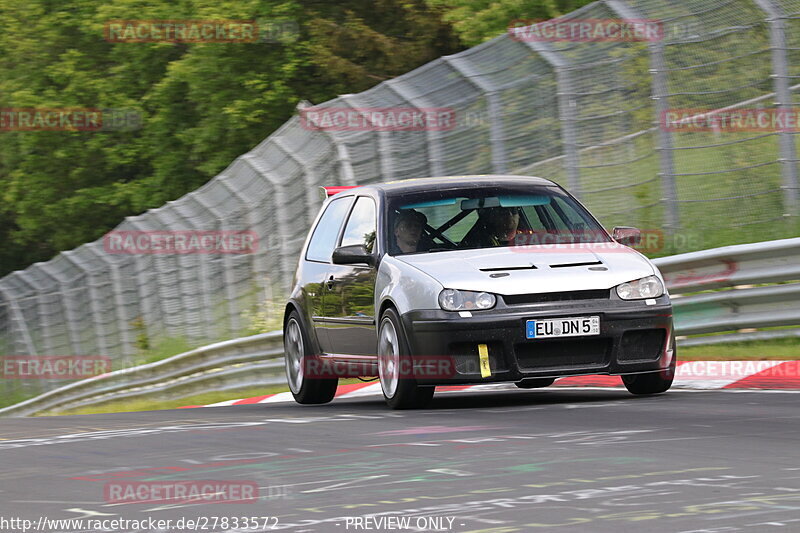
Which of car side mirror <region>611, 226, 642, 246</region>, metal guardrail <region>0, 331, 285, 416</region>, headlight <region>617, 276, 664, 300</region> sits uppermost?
car side mirror <region>611, 226, 642, 246</region>

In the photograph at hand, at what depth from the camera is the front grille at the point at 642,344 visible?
32.6ft

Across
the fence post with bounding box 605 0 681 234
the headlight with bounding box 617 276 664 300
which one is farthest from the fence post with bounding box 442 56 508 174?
the headlight with bounding box 617 276 664 300

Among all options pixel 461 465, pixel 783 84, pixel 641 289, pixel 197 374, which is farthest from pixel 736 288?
pixel 197 374

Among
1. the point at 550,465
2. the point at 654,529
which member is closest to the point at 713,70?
the point at 550,465

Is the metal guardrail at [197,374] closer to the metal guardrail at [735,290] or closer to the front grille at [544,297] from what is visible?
the metal guardrail at [735,290]

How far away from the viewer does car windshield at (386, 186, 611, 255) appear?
10.9 metres

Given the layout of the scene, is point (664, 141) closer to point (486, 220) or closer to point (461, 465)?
point (486, 220)

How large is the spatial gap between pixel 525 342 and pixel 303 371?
3.22m

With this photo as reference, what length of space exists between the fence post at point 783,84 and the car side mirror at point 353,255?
3.97 metres

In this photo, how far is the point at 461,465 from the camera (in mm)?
6895

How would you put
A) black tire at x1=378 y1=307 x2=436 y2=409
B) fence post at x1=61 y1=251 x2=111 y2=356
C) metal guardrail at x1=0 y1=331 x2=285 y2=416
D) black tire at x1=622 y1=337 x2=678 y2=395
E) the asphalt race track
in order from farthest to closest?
fence post at x1=61 y1=251 x2=111 y2=356 < metal guardrail at x1=0 y1=331 x2=285 y2=416 < black tire at x1=622 y1=337 x2=678 y2=395 < black tire at x1=378 y1=307 x2=436 y2=409 < the asphalt race track

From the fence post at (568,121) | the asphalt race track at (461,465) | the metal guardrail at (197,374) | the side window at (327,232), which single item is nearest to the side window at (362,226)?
the side window at (327,232)

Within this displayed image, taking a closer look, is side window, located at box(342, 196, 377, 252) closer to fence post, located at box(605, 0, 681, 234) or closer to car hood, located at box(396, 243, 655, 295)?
car hood, located at box(396, 243, 655, 295)

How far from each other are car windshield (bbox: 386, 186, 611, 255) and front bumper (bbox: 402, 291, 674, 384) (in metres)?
1.10
